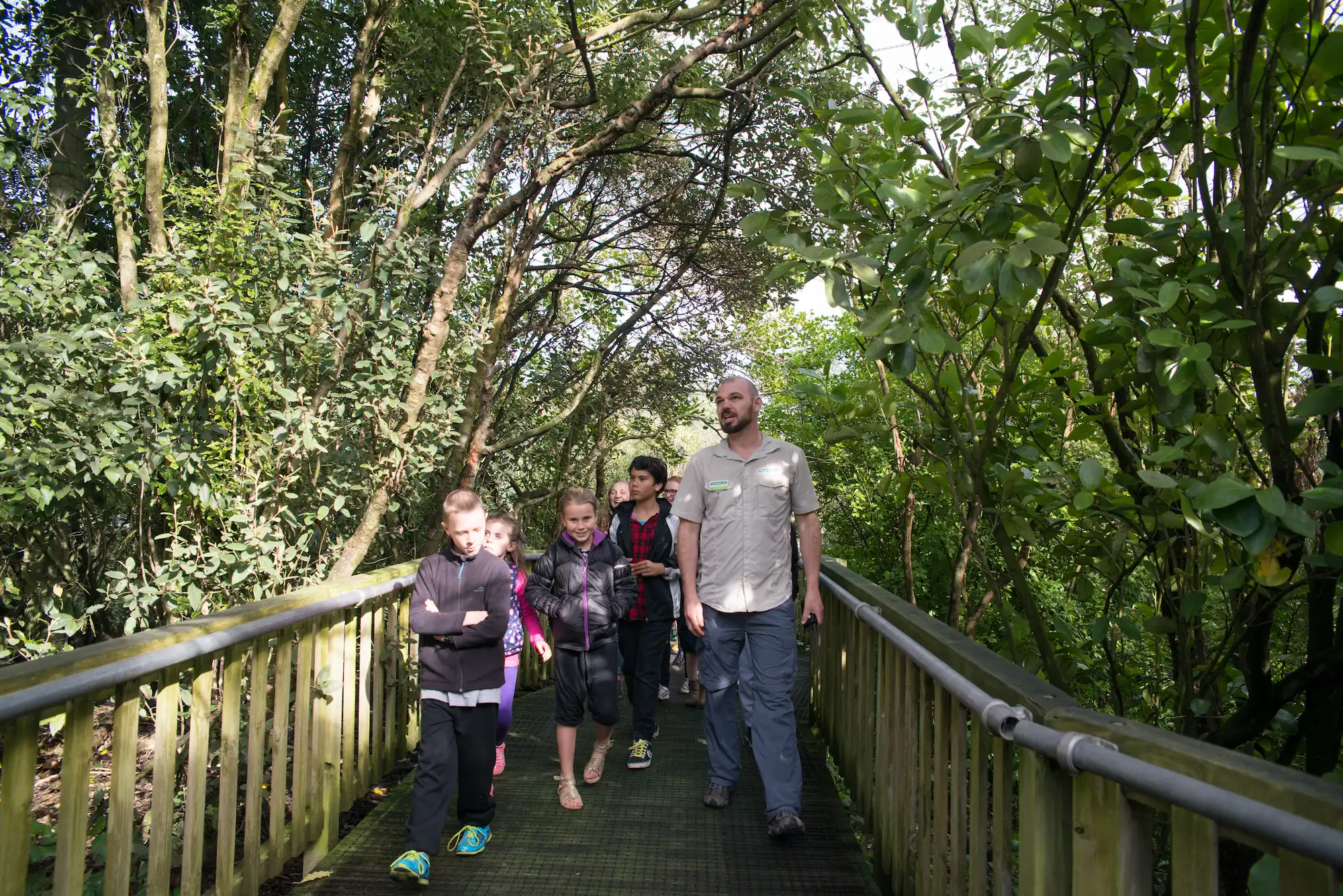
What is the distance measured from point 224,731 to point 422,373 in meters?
2.69

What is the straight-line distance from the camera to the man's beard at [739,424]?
4594 millimetres

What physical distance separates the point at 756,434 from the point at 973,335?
1424mm

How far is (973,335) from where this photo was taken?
5270 mm

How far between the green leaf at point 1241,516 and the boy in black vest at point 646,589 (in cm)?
394

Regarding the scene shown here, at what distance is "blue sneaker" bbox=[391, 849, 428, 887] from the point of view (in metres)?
3.65

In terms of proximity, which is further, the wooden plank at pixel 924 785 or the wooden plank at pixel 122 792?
the wooden plank at pixel 924 785

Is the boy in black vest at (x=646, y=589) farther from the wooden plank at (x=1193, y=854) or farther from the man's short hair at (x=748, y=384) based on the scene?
the wooden plank at (x=1193, y=854)

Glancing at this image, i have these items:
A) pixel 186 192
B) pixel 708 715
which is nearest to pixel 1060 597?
pixel 708 715

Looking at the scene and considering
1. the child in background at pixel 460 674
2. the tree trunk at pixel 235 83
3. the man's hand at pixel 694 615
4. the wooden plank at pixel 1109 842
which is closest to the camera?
the wooden plank at pixel 1109 842

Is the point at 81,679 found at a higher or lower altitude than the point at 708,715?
higher

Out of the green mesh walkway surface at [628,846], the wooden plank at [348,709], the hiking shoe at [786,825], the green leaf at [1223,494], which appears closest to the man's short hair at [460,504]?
the wooden plank at [348,709]

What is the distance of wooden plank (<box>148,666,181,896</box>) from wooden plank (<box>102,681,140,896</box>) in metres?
0.10

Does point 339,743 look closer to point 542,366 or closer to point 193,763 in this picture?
point 193,763

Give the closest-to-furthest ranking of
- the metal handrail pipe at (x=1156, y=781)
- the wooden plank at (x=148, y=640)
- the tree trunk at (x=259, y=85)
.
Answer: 1. the metal handrail pipe at (x=1156, y=781)
2. the wooden plank at (x=148, y=640)
3. the tree trunk at (x=259, y=85)
